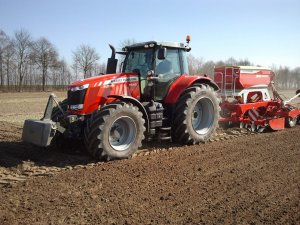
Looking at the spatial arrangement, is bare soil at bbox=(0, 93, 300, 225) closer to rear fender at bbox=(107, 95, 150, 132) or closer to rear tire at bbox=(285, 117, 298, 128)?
rear fender at bbox=(107, 95, 150, 132)

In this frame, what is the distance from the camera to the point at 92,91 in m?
6.73

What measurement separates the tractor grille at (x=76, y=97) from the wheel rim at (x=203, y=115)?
118 inches

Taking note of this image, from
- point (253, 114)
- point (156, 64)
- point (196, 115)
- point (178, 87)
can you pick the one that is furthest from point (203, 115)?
point (253, 114)

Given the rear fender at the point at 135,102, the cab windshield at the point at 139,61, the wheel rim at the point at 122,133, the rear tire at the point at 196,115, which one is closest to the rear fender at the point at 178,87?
the rear tire at the point at 196,115

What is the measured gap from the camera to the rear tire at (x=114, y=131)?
20.4 ft

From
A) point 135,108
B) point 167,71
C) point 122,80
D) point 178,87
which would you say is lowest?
point 135,108

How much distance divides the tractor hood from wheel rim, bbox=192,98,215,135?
2.21m

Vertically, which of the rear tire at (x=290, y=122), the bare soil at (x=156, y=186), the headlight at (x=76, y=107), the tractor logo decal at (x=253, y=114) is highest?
the headlight at (x=76, y=107)

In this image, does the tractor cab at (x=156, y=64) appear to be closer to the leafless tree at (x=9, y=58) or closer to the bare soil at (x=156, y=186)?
the bare soil at (x=156, y=186)

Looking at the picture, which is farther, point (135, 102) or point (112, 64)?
point (112, 64)

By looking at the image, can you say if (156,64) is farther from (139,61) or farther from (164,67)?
(139,61)

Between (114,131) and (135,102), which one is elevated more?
(135,102)

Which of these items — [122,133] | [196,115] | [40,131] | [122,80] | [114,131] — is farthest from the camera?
[196,115]

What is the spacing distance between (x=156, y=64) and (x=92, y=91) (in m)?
1.72
